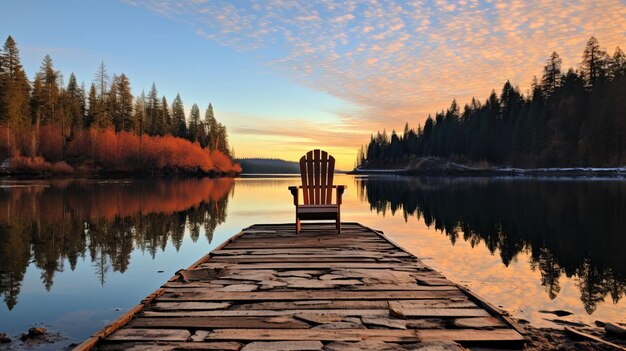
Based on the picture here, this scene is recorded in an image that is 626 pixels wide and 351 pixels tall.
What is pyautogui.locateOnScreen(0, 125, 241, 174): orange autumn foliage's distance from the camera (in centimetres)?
5547

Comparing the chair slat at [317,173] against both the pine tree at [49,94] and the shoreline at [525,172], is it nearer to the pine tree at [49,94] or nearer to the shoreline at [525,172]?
the shoreline at [525,172]

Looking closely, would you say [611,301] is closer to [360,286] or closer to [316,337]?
[360,286]

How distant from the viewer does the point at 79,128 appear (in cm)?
6097

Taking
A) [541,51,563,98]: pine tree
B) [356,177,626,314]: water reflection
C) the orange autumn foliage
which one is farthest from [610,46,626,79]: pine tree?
the orange autumn foliage

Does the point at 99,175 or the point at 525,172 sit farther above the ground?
the point at 525,172

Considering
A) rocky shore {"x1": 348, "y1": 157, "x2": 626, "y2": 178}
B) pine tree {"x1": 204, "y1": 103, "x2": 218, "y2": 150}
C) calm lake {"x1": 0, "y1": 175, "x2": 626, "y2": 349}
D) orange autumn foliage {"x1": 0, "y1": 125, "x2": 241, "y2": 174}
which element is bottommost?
calm lake {"x1": 0, "y1": 175, "x2": 626, "y2": 349}

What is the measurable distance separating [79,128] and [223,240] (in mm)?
57663

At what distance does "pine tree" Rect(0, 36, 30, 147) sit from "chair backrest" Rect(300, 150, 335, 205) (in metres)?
52.5

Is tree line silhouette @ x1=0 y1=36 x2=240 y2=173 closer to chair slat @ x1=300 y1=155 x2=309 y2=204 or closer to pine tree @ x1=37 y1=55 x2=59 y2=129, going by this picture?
pine tree @ x1=37 y1=55 x2=59 y2=129

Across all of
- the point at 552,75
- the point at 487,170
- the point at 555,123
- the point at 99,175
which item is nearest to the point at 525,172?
the point at 555,123

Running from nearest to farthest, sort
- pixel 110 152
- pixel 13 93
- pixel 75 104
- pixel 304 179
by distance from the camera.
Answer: pixel 304 179 < pixel 13 93 < pixel 110 152 < pixel 75 104

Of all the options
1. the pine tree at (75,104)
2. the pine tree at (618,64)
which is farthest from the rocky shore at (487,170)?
the pine tree at (75,104)

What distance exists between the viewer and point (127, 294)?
6.76m

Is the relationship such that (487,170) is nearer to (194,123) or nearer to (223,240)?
(194,123)
